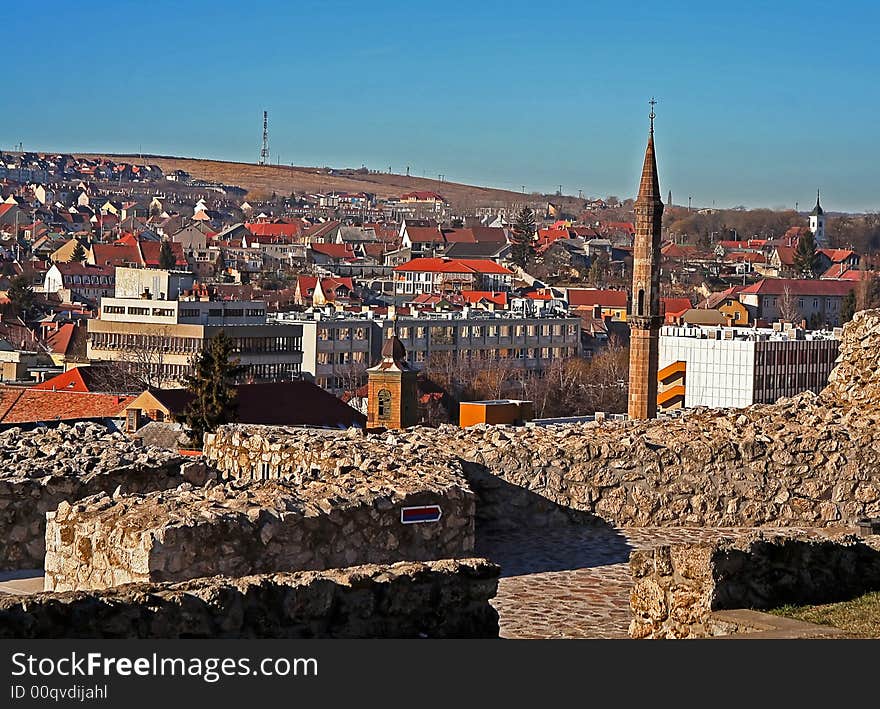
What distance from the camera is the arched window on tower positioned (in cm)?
4666

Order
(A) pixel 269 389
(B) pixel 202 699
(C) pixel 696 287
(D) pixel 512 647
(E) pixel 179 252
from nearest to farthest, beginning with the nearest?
(B) pixel 202 699, (D) pixel 512 647, (A) pixel 269 389, (C) pixel 696 287, (E) pixel 179 252

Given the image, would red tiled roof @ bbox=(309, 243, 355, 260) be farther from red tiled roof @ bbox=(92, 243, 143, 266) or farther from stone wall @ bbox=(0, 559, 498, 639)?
stone wall @ bbox=(0, 559, 498, 639)

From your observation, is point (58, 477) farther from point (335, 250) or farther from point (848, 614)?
point (335, 250)

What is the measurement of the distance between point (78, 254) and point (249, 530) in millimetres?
156597

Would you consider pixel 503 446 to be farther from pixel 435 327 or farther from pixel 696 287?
pixel 696 287

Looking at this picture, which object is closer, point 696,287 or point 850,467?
point 850,467

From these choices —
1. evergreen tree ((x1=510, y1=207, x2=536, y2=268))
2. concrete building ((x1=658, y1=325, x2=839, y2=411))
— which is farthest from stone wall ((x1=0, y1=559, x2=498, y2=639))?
evergreen tree ((x1=510, y1=207, x2=536, y2=268))

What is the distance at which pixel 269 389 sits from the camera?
1357 inches

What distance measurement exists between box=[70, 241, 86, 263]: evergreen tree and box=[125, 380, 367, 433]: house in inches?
4744

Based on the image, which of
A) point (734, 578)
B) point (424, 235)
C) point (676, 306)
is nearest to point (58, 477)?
point (734, 578)

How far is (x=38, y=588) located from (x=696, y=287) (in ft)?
424

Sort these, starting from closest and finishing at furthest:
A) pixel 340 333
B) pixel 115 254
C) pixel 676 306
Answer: pixel 340 333 → pixel 676 306 → pixel 115 254

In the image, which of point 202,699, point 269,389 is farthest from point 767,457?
point 269,389

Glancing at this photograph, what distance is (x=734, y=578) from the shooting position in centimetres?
715
